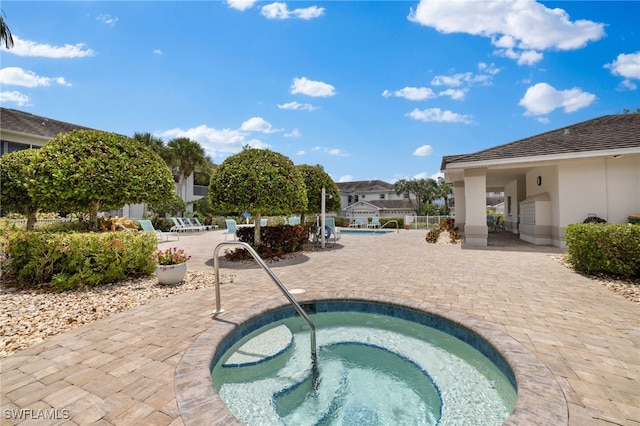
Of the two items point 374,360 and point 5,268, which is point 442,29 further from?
point 5,268

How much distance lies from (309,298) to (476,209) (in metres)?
9.56

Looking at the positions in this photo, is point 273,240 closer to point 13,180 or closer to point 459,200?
point 13,180

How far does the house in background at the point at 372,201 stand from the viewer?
46031 millimetres

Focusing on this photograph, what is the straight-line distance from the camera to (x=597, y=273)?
20.8ft

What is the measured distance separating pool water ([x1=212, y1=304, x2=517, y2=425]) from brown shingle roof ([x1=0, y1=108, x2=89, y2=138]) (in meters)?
24.3

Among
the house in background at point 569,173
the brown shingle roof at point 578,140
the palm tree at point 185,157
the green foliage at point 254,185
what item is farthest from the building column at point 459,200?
the palm tree at point 185,157

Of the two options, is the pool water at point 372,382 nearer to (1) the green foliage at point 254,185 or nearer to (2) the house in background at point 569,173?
(1) the green foliage at point 254,185

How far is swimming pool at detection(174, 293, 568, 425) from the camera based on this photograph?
194cm

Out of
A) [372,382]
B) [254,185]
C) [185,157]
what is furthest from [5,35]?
[185,157]

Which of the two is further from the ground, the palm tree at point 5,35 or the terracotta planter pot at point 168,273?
the palm tree at point 5,35

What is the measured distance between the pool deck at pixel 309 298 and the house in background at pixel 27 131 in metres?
22.8

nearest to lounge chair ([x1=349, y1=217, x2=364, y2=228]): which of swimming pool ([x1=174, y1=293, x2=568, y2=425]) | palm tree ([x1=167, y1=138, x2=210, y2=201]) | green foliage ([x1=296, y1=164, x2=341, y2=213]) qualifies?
green foliage ([x1=296, y1=164, x2=341, y2=213])

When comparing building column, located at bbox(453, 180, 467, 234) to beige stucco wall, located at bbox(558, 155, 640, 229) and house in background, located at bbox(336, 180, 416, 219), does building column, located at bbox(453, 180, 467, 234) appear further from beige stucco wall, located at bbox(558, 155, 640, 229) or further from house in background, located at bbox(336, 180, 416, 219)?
house in background, located at bbox(336, 180, 416, 219)

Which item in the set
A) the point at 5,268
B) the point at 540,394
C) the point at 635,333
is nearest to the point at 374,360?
the point at 540,394
